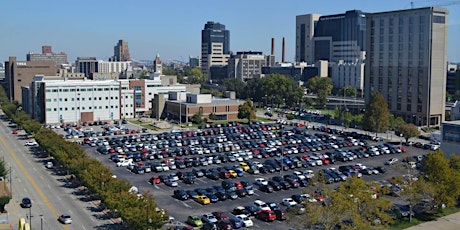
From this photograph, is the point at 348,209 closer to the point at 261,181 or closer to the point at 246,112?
the point at 261,181

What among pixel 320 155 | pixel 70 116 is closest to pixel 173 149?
pixel 320 155

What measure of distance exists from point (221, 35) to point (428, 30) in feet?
236

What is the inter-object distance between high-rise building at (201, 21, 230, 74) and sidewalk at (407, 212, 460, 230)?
82.4 metres

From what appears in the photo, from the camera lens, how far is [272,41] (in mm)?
101500

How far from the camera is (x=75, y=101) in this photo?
42656 mm

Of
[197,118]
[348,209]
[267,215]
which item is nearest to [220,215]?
[267,215]

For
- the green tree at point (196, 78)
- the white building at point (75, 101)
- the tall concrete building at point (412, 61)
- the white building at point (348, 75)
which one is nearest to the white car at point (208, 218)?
the white building at point (75, 101)

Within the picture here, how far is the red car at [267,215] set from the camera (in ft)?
57.2

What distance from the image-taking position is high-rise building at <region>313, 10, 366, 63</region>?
8544cm

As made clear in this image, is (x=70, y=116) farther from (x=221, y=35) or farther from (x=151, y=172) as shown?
(x=221, y=35)

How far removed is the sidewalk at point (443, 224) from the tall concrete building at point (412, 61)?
2406cm

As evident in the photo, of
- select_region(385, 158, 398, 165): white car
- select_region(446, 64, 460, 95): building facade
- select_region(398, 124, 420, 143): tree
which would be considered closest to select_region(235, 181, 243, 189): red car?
select_region(385, 158, 398, 165): white car

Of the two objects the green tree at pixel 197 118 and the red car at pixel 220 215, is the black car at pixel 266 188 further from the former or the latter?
the green tree at pixel 197 118

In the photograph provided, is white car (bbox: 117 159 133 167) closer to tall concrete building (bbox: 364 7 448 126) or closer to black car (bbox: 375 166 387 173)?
black car (bbox: 375 166 387 173)
